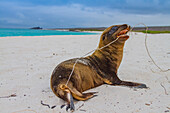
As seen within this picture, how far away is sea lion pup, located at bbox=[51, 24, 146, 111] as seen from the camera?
2.66 metres

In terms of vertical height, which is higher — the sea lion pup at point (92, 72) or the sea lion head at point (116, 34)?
the sea lion head at point (116, 34)

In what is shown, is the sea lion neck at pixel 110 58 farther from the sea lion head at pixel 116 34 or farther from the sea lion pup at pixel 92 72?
the sea lion head at pixel 116 34

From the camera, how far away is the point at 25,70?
4.46 metres

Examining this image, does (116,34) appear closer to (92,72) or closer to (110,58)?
(110,58)

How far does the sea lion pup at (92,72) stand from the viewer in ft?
8.73

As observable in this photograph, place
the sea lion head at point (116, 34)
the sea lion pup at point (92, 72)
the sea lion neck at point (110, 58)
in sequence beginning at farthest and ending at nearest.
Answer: the sea lion neck at point (110, 58), the sea lion head at point (116, 34), the sea lion pup at point (92, 72)

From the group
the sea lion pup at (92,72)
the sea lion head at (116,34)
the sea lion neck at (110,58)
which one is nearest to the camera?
the sea lion pup at (92,72)

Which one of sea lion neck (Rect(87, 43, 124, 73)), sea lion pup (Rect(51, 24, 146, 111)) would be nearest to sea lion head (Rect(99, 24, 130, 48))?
sea lion pup (Rect(51, 24, 146, 111))

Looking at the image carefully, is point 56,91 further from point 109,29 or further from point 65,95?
point 109,29

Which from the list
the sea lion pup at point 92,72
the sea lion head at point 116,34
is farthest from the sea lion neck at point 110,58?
the sea lion head at point 116,34

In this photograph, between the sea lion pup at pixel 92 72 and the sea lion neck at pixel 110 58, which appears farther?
the sea lion neck at pixel 110 58

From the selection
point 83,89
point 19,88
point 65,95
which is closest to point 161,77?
point 83,89

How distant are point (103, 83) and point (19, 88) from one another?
159cm

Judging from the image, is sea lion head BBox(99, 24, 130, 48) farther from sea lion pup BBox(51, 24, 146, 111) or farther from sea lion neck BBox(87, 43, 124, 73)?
sea lion neck BBox(87, 43, 124, 73)
